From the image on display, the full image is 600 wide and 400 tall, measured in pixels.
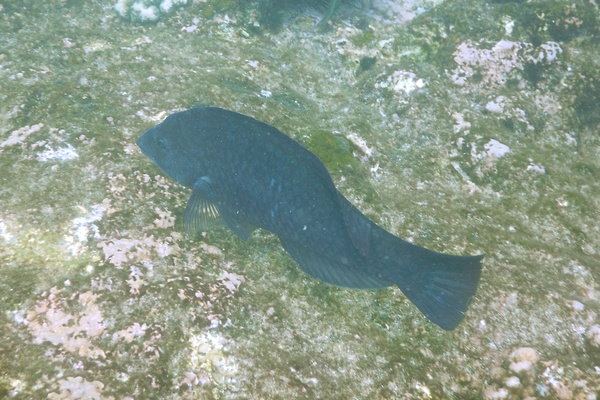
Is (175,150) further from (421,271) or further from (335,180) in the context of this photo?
(421,271)

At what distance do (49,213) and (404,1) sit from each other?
27.4 ft

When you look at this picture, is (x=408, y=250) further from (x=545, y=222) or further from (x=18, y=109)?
(x=18, y=109)

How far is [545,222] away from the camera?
14.1ft

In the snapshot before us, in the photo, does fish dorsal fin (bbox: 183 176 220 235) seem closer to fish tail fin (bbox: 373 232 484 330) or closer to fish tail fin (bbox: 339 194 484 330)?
fish tail fin (bbox: 339 194 484 330)

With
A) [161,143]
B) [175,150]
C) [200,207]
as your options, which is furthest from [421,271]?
[161,143]

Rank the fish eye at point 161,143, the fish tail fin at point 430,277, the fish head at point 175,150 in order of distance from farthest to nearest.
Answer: the fish eye at point 161,143, the fish head at point 175,150, the fish tail fin at point 430,277

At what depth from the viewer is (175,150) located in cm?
325

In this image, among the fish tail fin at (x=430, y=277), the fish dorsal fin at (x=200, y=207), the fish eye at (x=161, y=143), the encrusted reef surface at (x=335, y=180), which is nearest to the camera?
the fish tail fin at (x=430, y=277)

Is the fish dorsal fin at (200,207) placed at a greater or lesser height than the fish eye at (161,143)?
lesser

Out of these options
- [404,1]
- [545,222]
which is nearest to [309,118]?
[545,222]

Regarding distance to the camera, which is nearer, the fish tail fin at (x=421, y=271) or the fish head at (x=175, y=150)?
the fish tail fin at (x=421, y=271)

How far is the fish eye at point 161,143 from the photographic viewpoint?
332 cm

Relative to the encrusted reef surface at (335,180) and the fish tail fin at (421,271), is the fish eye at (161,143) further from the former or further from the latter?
the fish tail fin at (421,271)

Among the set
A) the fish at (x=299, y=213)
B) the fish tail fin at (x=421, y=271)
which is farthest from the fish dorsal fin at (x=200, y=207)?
the fish tail fin at (x=421, y=271)
